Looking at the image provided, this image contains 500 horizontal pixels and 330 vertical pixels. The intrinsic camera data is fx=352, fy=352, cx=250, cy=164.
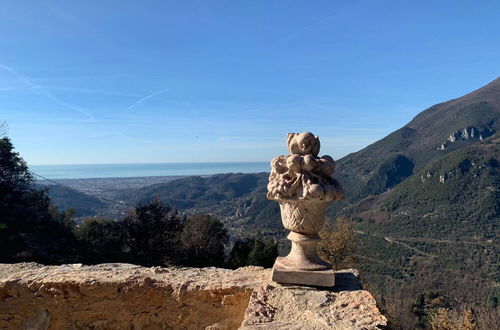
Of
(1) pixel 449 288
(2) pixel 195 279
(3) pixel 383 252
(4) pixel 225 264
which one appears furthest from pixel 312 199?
(3) pixel 383 252

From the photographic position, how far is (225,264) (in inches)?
895

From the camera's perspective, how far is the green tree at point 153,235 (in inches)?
875

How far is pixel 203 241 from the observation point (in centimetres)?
2341

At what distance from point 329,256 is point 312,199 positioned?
18243 mm

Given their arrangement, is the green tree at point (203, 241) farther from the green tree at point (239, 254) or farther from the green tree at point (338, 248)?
the green tree at point (338, 248)

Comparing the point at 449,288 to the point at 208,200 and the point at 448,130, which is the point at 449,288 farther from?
the point at 448,130

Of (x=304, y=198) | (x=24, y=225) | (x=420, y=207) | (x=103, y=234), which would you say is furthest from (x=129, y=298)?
(x=420, y=207)

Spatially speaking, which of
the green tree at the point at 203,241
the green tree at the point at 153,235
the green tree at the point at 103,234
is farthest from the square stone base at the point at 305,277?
the green tree at the point at 103,234

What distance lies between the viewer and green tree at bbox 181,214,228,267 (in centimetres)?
2238

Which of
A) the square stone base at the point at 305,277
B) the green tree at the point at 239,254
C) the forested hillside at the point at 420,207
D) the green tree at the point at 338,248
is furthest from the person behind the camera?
the forested hillside at the point at 420,207

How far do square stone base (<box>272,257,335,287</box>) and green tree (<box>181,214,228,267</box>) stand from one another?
1929cm

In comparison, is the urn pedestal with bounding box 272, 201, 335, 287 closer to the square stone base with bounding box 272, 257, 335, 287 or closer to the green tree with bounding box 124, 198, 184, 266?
the square stone base with bounding box 272, 257, 335, 287

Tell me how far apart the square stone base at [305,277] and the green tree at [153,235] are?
775 inches

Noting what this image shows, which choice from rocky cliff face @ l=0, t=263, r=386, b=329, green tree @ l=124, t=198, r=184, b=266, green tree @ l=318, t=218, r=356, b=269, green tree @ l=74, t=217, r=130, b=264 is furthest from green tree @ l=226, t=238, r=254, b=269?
rocky cliff face @ l=0, t=263, r=386, b=329
